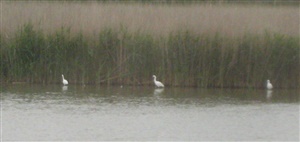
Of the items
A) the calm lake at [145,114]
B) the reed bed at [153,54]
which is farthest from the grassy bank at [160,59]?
the calm lake at [145,114]

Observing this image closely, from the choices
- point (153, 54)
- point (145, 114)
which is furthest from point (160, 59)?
point (145, 114)

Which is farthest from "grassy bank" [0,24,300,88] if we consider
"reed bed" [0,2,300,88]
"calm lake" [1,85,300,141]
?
"calm lake" [1,85,300,141]

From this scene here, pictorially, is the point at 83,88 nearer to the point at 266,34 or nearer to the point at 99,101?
the point at 99,101

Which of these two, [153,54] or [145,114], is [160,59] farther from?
[145,114]

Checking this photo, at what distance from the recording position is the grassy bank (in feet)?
58.9

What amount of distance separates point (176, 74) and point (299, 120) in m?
5.32

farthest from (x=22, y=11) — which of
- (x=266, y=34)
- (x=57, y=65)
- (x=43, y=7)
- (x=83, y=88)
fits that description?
(x=266, y=34)

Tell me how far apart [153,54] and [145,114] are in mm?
4732

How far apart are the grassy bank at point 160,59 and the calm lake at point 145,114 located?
0.50m

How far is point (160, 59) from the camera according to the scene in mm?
18078

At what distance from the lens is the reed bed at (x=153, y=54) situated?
707 inches

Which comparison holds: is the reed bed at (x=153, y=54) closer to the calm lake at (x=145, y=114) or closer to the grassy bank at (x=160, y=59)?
the grassy bank at (x=160, y=59)

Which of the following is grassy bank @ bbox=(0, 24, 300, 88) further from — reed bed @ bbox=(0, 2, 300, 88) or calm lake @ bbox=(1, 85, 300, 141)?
calm lake @ bbox=(1, 85, 300, 141)

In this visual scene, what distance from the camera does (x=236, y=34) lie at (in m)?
18.3
